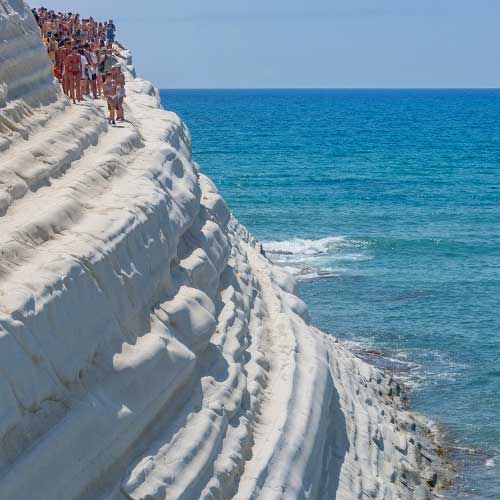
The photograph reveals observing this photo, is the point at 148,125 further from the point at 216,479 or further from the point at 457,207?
the point at 457,207

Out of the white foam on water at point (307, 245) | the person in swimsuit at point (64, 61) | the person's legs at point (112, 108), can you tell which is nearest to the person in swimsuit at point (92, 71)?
the person in swimsuit at point (64, 61)

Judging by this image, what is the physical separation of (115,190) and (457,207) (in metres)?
36.6

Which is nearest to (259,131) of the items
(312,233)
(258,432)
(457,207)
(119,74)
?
(457,207)

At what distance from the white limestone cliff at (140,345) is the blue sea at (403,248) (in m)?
4.14

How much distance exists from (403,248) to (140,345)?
89.4ft

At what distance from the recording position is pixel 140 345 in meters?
12.0

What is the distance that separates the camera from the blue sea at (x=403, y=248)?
23.8 m

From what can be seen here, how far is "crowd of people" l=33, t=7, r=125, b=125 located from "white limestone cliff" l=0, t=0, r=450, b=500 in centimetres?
63

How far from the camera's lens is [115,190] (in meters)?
13.8

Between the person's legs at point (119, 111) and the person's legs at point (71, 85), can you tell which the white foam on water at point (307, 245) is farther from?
the person's legs at point (71, 85)

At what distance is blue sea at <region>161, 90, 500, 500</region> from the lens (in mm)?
23812

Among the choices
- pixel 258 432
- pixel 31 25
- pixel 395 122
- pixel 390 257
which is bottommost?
pixel 395 122

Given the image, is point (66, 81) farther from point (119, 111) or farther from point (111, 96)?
point (119, 111)

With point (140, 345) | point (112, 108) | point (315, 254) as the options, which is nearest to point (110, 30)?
point (315, 254)
